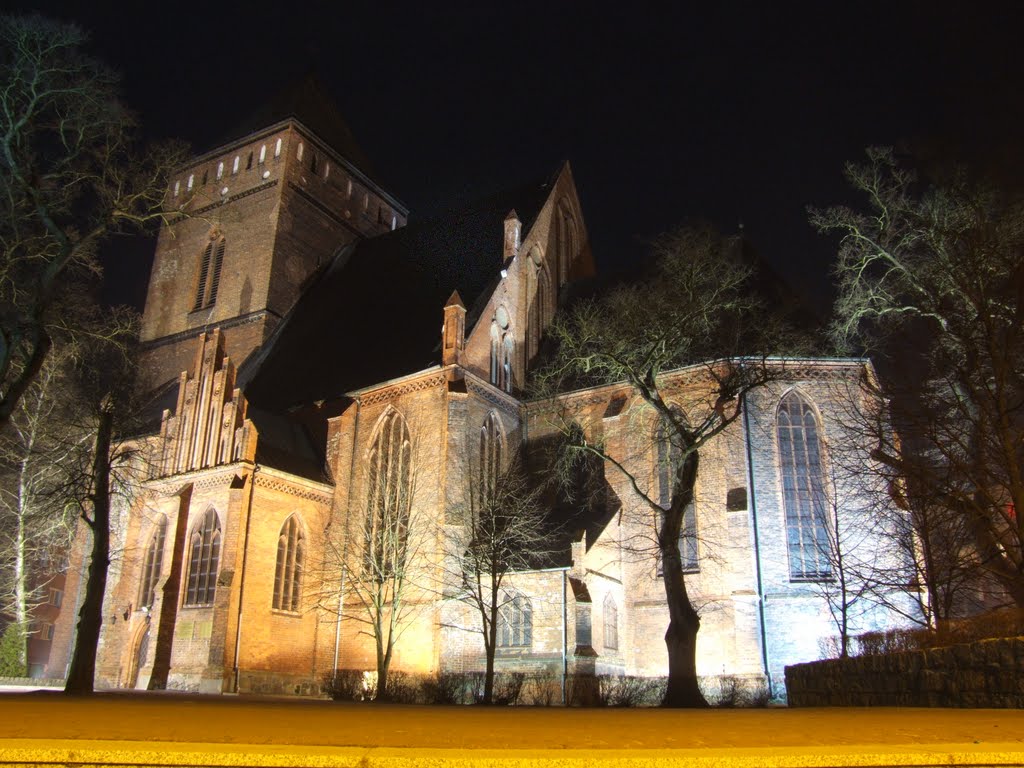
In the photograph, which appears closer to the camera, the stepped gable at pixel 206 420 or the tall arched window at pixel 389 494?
the tall arched window at pixel 389 494

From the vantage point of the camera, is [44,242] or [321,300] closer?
[44,242]

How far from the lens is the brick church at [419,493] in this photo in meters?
24.8

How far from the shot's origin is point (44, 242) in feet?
56.4

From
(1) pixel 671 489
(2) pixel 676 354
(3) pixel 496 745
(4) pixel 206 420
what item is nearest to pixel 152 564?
(4) pixel 206 420

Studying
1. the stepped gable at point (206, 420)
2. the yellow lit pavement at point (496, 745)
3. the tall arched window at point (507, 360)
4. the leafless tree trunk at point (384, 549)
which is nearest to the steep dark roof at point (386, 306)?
the tall arched window at point (507, 360)

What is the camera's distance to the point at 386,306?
3512cm

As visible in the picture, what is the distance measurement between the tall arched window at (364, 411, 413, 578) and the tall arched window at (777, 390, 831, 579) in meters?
11.9

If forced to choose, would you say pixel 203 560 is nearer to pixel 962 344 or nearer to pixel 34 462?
pixel 34 462

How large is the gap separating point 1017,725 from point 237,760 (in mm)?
5204

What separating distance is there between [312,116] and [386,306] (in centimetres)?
1432

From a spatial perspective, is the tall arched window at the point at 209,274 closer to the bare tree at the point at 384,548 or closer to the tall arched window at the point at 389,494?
the tall arched window at the point at 389,494

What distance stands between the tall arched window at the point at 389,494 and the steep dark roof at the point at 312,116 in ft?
65.8

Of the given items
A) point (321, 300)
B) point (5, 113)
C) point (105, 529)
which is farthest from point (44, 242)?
point (321, 300)

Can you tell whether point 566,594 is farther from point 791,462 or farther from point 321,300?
point 321,300
